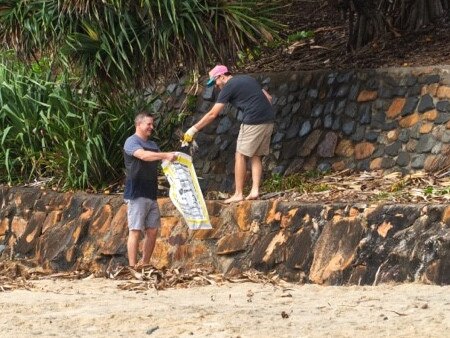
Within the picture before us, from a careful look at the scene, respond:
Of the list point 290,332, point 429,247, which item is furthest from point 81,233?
point 290,332

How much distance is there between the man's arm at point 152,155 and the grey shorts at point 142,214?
0.41 metres

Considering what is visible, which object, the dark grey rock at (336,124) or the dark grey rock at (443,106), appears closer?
the dark grey rock at (443,106)

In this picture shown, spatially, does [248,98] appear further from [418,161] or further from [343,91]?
[418,161]

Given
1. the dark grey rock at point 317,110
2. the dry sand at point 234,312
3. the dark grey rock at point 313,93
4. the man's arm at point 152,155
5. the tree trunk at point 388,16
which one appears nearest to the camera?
the dry sand at point 234,312

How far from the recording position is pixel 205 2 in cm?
1484

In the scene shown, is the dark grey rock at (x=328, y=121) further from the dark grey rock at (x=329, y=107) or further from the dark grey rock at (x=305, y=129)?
the dark grey rock at (x=305, y=129)

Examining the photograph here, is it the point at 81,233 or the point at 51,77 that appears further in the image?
the point at 51,77

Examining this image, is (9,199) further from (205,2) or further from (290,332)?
(290,332)

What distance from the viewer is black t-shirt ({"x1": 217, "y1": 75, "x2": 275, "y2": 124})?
13945 millimetres

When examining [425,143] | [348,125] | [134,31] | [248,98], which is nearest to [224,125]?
[348,125]

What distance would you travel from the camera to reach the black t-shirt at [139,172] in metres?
13.3

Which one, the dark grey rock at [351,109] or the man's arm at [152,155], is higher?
the man's arm at [152,155]

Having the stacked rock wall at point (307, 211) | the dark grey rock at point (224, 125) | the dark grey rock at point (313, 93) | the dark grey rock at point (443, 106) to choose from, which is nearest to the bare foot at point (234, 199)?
the stacked rock wall at point (307, 211)

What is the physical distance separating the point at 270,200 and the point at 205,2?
2417 mm
